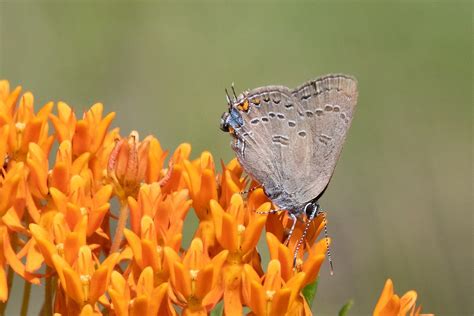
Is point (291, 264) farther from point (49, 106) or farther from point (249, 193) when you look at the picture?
point (49, 106)

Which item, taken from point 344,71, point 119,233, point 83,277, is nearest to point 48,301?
point 83,277

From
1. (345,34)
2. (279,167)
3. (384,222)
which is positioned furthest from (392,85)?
(279,167)

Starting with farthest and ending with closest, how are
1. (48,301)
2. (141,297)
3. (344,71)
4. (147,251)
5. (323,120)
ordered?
(344,71) < (323,120) < (48,301) < (147,251) < (141,297)

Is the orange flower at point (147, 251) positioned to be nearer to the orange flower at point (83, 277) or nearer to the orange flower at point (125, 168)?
the orange flower at point (83, 277)

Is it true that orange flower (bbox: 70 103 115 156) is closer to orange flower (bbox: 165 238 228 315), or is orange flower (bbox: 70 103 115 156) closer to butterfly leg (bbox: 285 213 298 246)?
orange flower (bbox: 165 238 228 315)

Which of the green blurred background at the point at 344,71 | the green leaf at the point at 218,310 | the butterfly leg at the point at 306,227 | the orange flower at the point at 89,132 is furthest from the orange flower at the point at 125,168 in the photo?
the green blurred background at the point at 344,71

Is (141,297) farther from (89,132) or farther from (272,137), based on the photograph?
(272,137)
